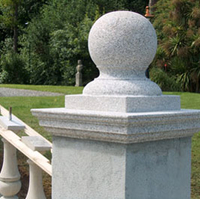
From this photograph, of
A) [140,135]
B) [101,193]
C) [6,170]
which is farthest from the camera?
[6,170]

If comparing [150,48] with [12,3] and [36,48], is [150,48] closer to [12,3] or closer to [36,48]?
[36,48]

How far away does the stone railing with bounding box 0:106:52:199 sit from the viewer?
3086mm

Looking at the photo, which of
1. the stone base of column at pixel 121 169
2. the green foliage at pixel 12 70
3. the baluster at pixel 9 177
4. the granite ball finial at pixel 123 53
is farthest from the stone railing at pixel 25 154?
the green foliage at pixel 12 70

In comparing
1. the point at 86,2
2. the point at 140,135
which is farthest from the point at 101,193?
the point at 86,2

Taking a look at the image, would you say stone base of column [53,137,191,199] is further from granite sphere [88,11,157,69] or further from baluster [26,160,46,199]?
baluster [26,160,46,199]

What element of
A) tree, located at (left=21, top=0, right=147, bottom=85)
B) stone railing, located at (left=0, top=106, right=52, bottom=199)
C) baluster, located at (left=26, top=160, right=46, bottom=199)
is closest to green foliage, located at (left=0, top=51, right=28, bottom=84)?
tree, located at (left=21, top=0, right=147, bottom=85)

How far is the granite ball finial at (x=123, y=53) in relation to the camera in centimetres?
235

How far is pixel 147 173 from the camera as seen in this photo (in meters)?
2.26

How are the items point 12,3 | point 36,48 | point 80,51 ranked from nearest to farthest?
1. point 80,51
2. point 36,48
3. point 12,3

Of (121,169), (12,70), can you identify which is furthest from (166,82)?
(121,169)

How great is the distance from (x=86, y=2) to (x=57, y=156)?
97.1ft

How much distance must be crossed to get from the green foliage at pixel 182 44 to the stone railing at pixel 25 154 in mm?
17057

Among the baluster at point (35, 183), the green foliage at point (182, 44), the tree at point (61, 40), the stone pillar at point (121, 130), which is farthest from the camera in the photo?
the tree at point (61, 40)

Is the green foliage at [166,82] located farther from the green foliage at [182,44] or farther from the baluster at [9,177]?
the baluster at [9,177]
